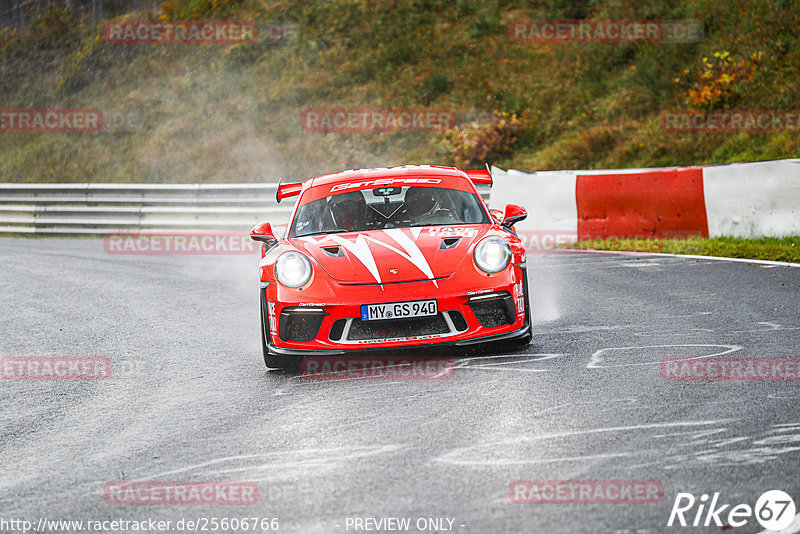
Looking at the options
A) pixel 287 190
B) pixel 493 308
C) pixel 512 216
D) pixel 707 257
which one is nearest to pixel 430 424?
pixel 493 308

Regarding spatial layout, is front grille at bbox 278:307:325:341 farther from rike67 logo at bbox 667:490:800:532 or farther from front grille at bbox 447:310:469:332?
rike67 logo at bbox 667:490:800:532

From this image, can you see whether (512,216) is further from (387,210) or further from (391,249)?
(391,249)

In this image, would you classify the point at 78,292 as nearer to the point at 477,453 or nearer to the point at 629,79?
the point at 477,453

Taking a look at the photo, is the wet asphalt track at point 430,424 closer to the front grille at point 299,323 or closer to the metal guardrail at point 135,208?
the front grille at point 299,323

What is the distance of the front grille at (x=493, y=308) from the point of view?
640 cm

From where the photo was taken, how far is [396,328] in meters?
6.29

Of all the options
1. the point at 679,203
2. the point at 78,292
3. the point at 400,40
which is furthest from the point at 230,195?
the point at 400,40

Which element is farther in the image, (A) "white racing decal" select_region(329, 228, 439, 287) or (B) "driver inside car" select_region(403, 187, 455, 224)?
(B) "driver inside car" select_region(403, 187, 455, 224)

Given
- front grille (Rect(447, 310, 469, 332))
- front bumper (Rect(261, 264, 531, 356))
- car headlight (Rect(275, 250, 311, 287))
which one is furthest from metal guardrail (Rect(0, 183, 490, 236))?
front grille (Rect(447, 310, 469, 332))

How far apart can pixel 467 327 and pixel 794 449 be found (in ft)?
8.14

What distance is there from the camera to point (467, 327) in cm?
639

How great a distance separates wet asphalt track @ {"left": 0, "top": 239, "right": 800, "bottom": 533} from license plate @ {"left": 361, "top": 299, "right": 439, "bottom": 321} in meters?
0.45

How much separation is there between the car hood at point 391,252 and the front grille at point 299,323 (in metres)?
0.30

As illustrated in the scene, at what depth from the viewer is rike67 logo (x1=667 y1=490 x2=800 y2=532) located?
3.53m
